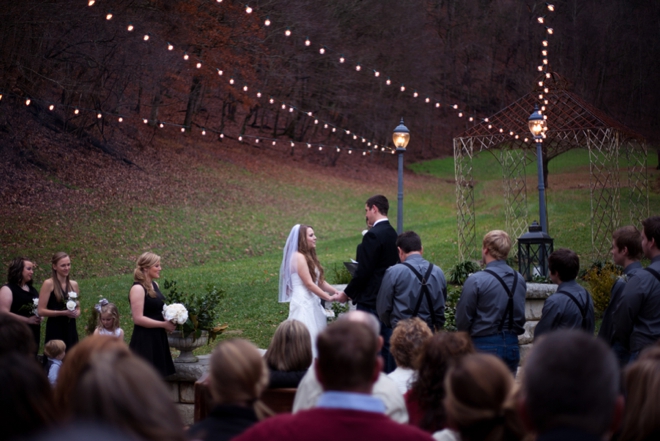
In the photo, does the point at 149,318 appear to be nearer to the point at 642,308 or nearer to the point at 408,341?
the point at 408,341

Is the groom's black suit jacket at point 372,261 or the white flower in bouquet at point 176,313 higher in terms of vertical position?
the groom's black suit jacket at point 372,261

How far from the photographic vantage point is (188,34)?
26531mm

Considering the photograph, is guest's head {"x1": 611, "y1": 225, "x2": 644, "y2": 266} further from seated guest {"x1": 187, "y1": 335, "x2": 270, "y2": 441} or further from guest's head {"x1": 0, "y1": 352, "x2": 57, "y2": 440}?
guest's head {"x1": 0, "y1": 352, "x2": 57, "y2": 440}

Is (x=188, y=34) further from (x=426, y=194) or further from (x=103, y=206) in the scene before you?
(x=426, y=194)

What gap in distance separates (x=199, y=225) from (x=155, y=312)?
15.5 metres

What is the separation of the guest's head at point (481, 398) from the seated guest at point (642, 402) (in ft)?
1.23

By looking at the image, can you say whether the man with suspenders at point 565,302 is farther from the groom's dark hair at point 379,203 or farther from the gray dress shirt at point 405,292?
the groom's dark hair at point 379,203

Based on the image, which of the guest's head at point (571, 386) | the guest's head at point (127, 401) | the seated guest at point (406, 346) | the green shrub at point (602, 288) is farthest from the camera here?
the green shrub at point (602, 288)

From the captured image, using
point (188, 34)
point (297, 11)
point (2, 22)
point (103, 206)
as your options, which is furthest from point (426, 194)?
point (2, 22)

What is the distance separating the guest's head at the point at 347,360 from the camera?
Result: 7.45 ft

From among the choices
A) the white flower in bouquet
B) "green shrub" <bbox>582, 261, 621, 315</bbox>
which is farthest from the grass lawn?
"green shrub" <bbox>582, 261, 621, 315</bbox>

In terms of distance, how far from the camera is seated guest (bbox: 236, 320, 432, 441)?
2.18m

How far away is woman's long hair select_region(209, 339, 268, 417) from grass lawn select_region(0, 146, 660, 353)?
7.55 m

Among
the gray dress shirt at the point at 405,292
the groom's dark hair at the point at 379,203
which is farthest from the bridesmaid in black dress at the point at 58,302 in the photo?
the gray dress shirt at the point at 405,292
